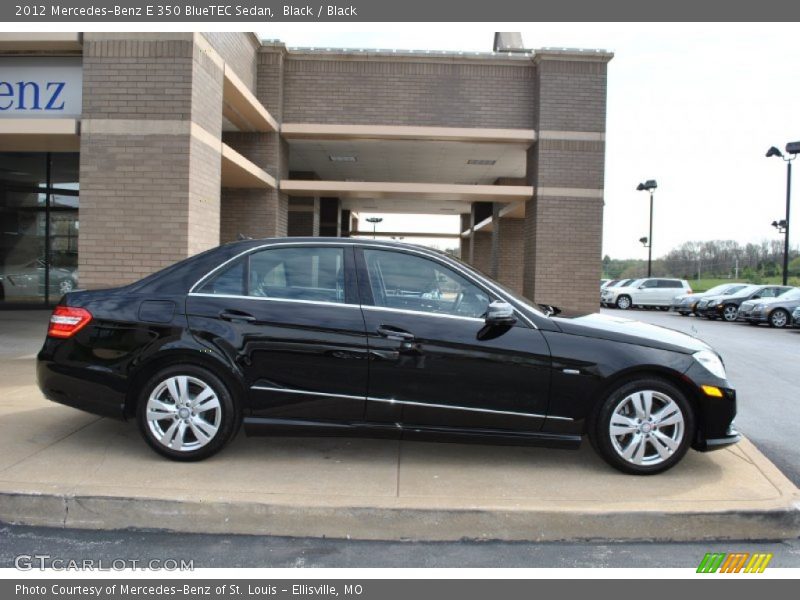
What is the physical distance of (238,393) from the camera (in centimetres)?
441

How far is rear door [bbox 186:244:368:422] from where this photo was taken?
14.2ft

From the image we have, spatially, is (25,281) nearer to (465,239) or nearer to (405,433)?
(405,433)

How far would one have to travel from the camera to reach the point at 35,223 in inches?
611

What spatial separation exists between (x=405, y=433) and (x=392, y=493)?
476mm

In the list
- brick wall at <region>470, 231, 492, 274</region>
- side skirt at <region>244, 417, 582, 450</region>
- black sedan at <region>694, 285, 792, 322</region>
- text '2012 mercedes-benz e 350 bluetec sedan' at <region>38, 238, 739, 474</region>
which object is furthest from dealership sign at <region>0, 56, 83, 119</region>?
black sedan at <region>694, 285, 792, 322</region>

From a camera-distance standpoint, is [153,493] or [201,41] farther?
[201,41]

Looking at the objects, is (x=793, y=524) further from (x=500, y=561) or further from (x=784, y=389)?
(x=784, y=389)

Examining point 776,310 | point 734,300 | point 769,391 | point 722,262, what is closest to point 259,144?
point 769,391

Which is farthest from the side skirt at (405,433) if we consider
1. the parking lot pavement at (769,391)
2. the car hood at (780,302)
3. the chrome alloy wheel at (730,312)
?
the chrome alloy wheel at (730,312)

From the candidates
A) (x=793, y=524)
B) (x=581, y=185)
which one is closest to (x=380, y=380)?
(x=793, y=524)

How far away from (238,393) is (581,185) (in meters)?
10.1

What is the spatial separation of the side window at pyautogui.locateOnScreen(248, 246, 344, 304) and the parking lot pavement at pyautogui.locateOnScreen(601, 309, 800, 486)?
11.9 ft

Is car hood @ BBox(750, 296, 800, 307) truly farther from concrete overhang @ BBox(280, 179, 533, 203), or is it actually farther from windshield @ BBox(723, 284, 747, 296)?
concrete overhang @ BBox(280, 179, 533, 203)

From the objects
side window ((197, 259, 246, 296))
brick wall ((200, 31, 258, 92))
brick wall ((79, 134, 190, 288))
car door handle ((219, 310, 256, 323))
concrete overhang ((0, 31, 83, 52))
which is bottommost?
car door handle ((219, 310, 256, 323))
